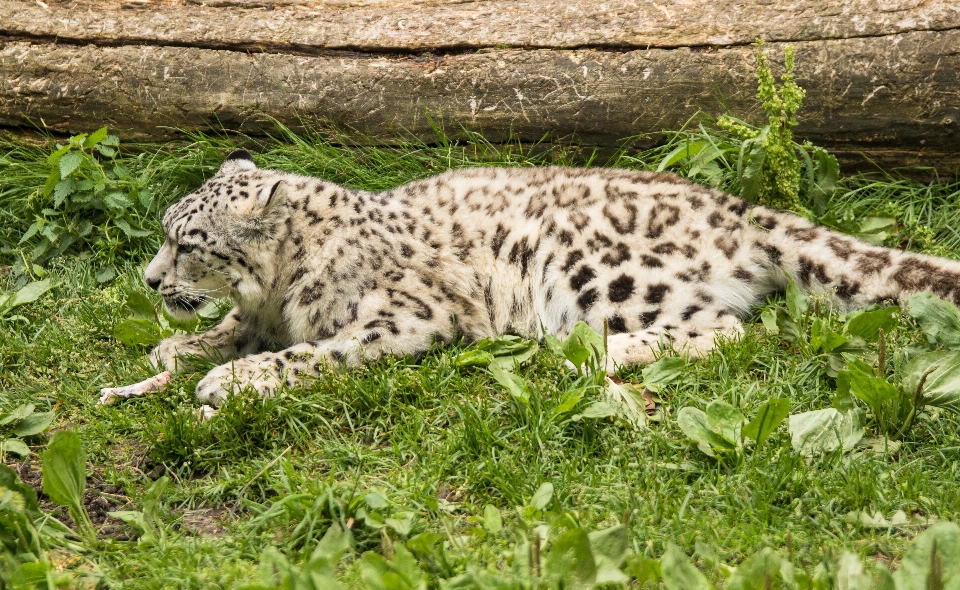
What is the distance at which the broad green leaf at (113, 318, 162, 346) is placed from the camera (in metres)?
5.20

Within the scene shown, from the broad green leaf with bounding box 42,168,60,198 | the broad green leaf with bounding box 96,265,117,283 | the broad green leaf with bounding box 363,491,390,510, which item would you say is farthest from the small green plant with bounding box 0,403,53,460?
the broad green leaf with bounding box 42,168,60,198

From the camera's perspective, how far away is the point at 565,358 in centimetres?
444

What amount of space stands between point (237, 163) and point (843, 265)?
3249mm

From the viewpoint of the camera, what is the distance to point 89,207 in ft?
20.6

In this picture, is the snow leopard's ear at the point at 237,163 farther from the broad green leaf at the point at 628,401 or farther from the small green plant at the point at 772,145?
the small green plant at the point at 772,145

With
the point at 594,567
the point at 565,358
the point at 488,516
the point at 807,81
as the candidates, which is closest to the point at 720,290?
the point at 565,358

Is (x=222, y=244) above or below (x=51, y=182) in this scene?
above

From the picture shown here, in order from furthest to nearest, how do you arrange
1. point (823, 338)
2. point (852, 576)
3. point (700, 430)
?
point (823, 338), point (700, 430), point (852, 576)

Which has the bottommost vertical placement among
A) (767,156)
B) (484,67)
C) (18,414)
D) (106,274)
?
(106,274)

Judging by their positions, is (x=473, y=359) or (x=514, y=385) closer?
(x=514, y=385)

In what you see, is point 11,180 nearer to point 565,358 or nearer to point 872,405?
point 565,358

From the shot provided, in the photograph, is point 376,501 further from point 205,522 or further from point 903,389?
point 903,389

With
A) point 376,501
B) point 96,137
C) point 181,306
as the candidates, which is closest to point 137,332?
point 181,306

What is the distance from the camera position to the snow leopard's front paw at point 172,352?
193 inches
